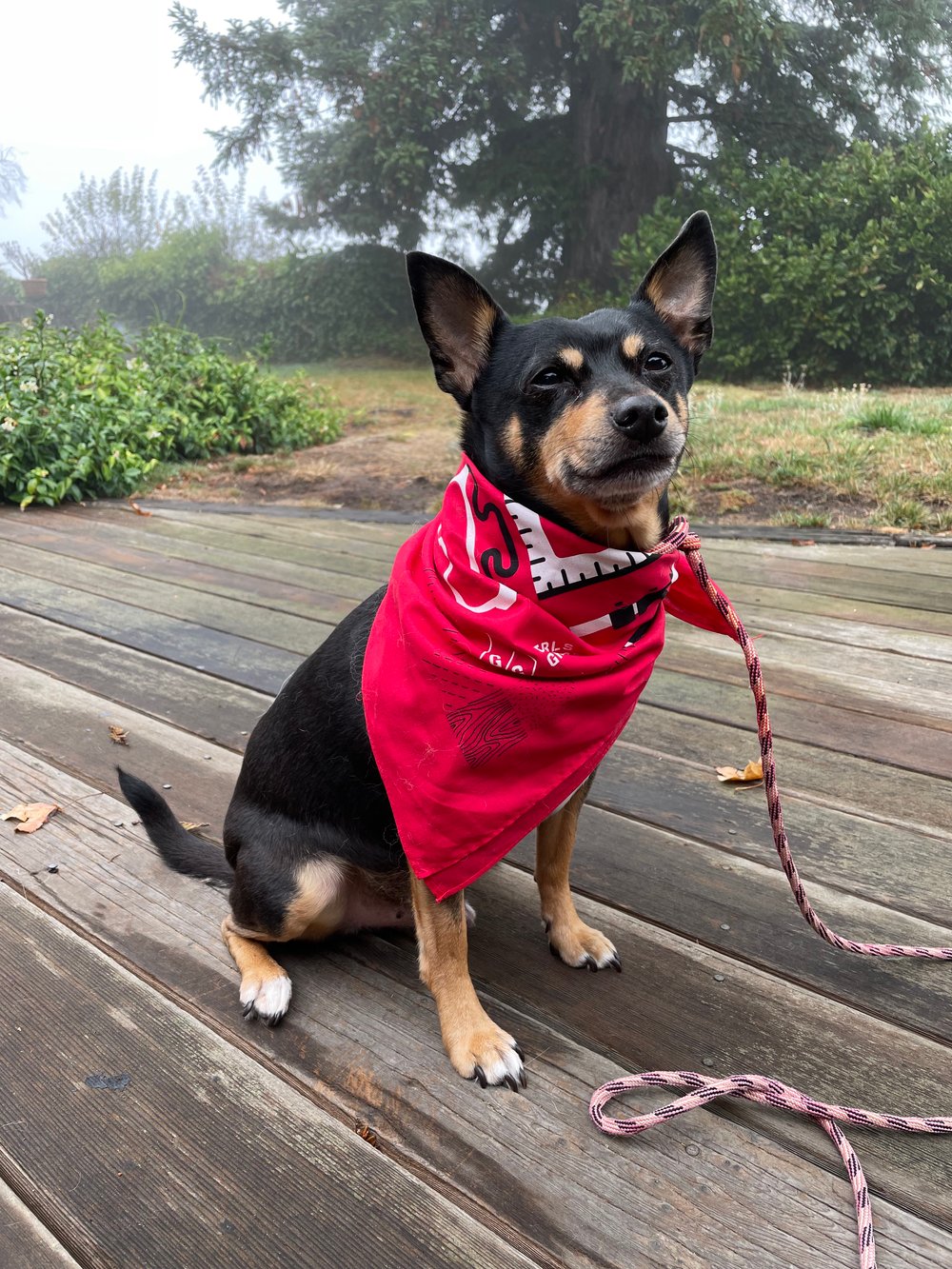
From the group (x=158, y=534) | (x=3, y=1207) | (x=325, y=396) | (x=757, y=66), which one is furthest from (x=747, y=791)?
(x=757, y=66)

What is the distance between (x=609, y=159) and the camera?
14.2 m

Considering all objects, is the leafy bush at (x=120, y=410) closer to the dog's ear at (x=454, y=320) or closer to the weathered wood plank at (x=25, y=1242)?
the dog's ear at (x=454, y=320)

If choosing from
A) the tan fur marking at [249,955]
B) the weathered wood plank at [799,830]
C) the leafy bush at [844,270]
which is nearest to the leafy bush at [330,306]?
the leafy bush at [844,270]

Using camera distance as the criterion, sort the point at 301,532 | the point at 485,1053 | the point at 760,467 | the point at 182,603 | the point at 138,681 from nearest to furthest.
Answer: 1. the point at 485,1053
2. the point at 138,681
3. the point at 182,603
4. the point at 301,532
5. the point at 760,467

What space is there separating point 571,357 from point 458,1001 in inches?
47.1

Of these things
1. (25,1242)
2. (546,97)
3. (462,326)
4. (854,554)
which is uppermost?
(546,97)

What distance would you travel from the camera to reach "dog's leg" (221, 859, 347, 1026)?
65.0 inches

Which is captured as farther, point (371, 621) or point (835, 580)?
point (835, 580)

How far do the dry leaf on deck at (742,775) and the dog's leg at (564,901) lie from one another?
2.41ft

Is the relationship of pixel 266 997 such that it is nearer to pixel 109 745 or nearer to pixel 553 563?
pixel 553 563

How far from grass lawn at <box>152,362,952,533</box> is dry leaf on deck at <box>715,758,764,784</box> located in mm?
2177

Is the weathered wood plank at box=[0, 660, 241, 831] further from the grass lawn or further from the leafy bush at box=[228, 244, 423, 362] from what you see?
the leafy bush at box=[228, 244, 423, 362]

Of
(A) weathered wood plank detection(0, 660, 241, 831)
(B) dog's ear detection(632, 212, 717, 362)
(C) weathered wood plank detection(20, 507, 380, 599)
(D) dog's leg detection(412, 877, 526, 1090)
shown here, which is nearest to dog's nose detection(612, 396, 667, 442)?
(B) dog's ear detection(632, 212, 717, 362)

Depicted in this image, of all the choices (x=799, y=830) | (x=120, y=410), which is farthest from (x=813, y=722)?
(x=120, y=410)
